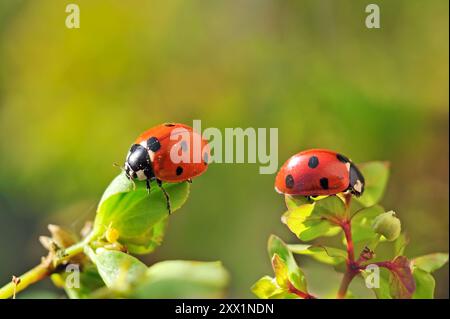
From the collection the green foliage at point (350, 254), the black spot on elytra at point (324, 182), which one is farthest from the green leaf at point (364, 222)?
the black spot on elytra at point (324, 182)

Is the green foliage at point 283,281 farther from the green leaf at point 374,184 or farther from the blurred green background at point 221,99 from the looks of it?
the blurred green background at point 221,99

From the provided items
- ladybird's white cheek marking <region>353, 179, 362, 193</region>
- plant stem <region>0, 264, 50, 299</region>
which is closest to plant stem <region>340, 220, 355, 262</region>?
ladybird's white cheek marking <region>353, 179, 362, 193</region>

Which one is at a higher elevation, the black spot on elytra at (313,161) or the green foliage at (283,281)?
the black spot on elytra at (313,161)

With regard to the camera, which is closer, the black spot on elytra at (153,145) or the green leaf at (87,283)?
the green leaf at (87,283)

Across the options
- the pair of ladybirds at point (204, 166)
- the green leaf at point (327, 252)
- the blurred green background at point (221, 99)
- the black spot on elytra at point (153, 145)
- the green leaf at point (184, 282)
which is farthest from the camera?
the blurred green background at point (221, 99)

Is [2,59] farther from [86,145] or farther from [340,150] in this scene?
[340,150]

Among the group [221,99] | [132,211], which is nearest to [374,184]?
[132,211]
